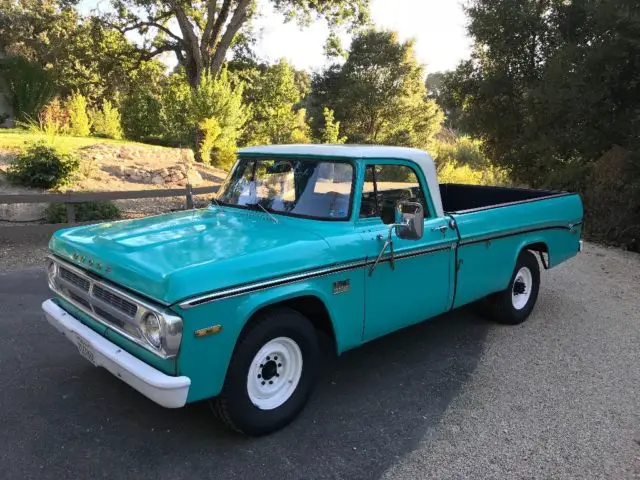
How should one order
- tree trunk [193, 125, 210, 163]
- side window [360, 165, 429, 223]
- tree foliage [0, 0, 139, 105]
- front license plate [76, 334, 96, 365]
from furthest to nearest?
1. tree foliage [0, 0, 139, 105]
2. tree trunk [193, 125, 210, 163]
3. side window [360, 165, 429, 223]
4. front license plate [76, 334, 96, 365]

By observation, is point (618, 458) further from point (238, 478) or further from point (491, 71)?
point (491, 71)

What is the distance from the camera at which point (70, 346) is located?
4.43 meters

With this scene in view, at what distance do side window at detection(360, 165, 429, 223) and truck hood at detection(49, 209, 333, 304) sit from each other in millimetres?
573

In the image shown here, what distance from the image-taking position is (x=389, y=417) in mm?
3516

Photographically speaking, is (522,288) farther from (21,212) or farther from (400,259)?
(21,212)

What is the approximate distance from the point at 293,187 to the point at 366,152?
2.06ft

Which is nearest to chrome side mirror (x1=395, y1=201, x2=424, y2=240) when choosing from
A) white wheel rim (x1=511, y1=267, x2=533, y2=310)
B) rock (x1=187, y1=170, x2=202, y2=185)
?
white wheel rim (x1=511, y1=267, x2=533, y2=310)

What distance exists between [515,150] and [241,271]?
492 inches

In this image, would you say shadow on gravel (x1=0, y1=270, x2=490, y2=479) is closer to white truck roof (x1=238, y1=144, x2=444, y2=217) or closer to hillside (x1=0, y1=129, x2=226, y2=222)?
white truck roof (x1=238, y1=144, x2=444, y2=217)

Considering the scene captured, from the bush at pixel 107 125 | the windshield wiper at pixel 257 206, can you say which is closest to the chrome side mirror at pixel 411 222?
the windshield wiper at pixel 257 206

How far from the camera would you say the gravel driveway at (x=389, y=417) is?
9.72 ft

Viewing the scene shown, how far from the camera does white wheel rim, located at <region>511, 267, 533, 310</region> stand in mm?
5336

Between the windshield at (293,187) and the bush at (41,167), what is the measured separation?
7571mm

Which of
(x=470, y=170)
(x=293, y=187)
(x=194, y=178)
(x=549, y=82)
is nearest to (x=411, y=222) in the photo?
(x=293, y=187)
